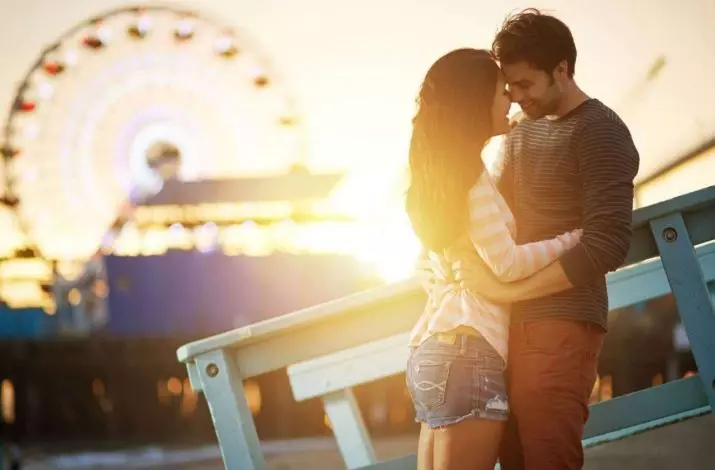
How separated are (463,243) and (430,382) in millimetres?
285

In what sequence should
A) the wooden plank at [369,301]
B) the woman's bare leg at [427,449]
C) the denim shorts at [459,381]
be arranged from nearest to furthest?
the denim shorts at [459,381] → the woman's bare leg at [427,449] → the wooden plank at [369,301]

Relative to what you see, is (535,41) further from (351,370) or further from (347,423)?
(347,423)

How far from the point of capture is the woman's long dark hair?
92.0 inches

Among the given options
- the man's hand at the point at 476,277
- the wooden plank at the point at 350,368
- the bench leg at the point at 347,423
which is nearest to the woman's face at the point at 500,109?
the man's hand at the point at 476,277

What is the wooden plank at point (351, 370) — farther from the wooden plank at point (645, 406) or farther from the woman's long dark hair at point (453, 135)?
the woman's long dark hair at point (453, 135)

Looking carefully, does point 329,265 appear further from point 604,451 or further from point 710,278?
point 710,278

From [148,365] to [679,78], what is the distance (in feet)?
30.6

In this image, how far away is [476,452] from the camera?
7.56 feet

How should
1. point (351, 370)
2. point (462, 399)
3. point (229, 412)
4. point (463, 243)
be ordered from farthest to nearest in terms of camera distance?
point (351, 370), point (229, 412), point (463, 243), point (462, 399)

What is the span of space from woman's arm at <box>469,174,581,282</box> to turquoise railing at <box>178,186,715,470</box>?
43 centimetres

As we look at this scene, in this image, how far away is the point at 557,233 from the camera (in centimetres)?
245

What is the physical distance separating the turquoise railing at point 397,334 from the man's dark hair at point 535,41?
20.8 inches

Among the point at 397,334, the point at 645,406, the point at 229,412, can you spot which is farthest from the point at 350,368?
the point at 645,406

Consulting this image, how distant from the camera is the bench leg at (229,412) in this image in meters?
2.77
